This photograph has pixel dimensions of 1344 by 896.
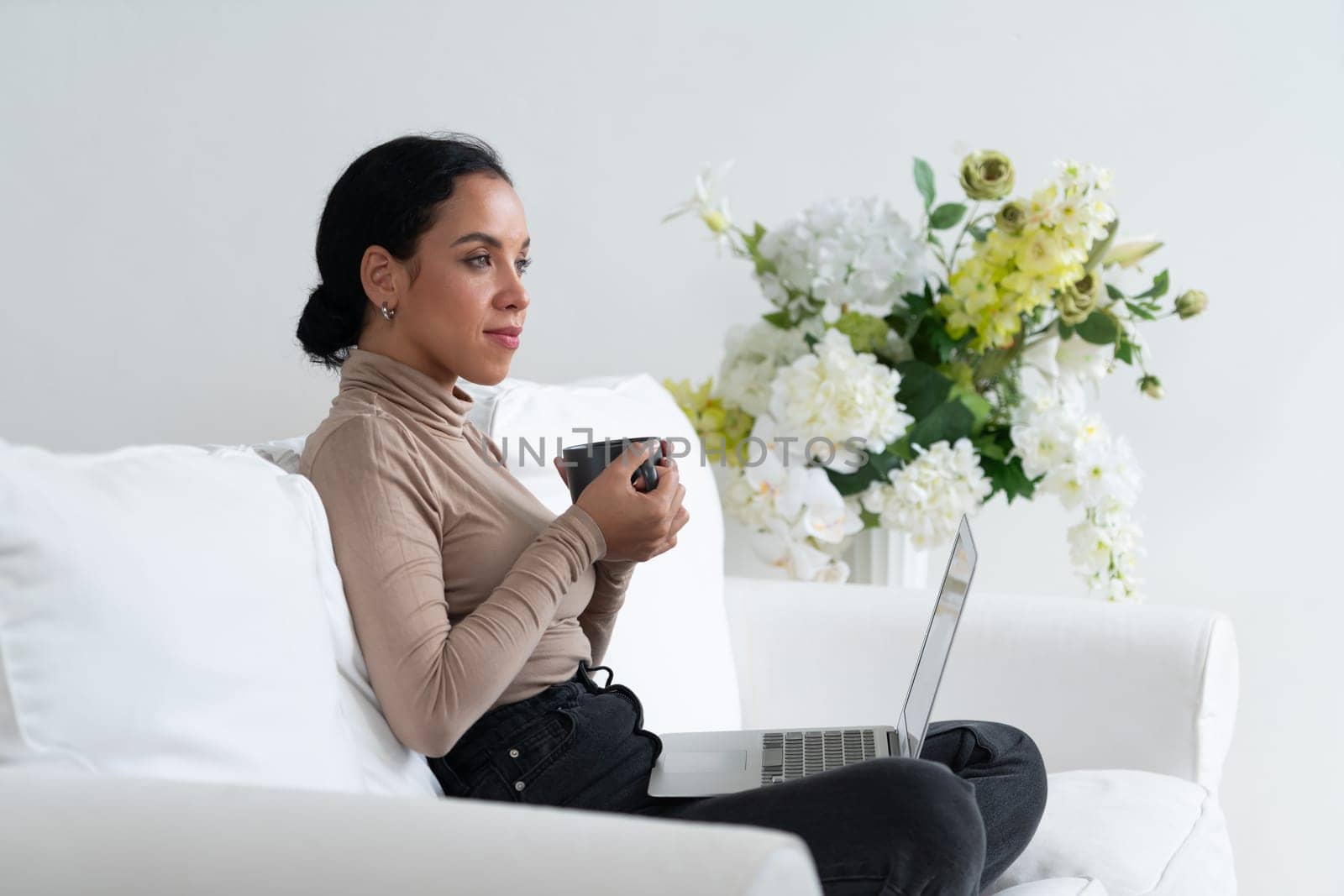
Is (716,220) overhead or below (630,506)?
overhead

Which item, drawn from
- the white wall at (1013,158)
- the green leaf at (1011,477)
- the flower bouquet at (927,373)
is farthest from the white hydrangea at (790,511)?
the white wall at (1013,158)

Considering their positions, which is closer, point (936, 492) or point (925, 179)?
point (936, 492)

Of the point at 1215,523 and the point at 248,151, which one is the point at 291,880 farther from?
the point at 1215,523

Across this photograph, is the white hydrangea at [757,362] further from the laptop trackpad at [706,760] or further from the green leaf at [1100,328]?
the laptop trackpad at [706,760]

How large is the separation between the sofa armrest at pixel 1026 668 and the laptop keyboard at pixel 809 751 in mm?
345

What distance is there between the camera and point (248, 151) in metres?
2.02

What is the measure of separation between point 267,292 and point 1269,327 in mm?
1678

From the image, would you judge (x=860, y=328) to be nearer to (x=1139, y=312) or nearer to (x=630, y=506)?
(x=1139, y=312)

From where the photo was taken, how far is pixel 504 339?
1.27 metres

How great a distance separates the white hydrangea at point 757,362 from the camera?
2.05 meters

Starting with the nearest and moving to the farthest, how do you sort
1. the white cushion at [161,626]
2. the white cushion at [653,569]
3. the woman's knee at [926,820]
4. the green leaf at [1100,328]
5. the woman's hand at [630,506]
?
the white cushion at [161,626], the woman's knee at [926,820], the woman's hand at [630,506], the white cushion at [653,569], the green leaf at [1100,328]

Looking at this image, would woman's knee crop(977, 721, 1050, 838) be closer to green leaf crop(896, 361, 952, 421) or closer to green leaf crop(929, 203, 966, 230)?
green leaf crop(896, 361, 952, 421)

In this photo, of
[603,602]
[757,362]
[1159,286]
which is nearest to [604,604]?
[603,602]

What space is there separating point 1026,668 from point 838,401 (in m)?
0.46
